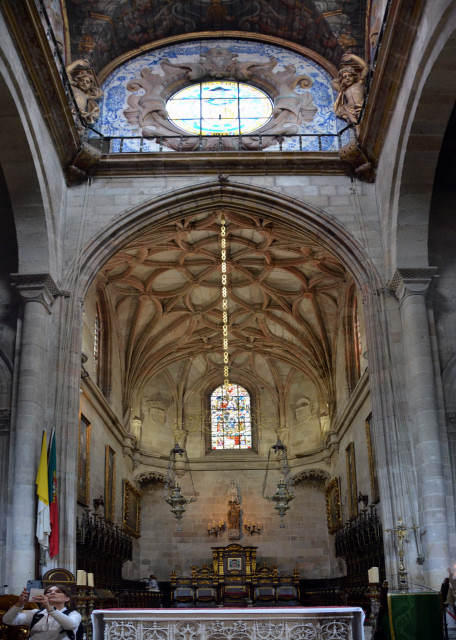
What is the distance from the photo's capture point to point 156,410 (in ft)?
89.0

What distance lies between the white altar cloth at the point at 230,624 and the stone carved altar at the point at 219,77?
11.2 m

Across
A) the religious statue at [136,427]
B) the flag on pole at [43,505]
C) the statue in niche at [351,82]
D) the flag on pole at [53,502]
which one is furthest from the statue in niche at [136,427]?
the statue in niche at [351,82]

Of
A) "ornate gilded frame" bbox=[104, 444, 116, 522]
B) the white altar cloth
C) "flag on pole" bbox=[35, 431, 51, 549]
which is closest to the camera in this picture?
the white altar cloth

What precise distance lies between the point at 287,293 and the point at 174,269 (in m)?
3.72

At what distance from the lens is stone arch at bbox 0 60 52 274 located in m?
12.7

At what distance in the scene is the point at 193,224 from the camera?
18.9 metres

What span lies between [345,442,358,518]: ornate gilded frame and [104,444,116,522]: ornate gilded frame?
21.6 ft

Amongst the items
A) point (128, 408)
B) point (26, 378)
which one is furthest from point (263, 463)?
point (26, 378)

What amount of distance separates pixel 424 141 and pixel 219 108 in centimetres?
716

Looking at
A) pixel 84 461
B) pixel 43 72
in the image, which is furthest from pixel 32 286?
pixel 84 461

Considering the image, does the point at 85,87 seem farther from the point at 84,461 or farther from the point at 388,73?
the point at 84,461

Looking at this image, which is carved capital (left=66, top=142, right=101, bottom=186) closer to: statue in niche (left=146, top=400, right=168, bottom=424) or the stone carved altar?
the stone carved altar

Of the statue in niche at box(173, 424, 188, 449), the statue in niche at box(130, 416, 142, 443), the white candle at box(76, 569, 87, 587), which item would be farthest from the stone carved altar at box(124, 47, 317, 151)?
the statue in niche at box(173, 424, 188, 449)

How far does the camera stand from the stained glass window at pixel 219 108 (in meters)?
18.7
